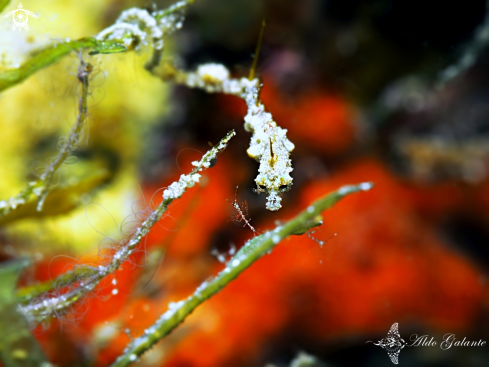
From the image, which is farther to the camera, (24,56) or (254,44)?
(254,44)

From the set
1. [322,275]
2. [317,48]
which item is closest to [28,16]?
[317,48]

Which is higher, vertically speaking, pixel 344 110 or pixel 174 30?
pixel 174 30

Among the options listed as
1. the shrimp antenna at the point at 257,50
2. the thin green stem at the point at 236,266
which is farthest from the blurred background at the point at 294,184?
the thin green stem at the point at 236,266

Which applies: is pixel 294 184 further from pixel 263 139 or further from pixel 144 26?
pixel 144 26

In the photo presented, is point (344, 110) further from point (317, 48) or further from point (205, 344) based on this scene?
point (205, 344)

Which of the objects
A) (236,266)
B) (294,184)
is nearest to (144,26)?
(294,184)

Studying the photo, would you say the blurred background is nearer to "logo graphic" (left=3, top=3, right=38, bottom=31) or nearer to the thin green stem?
"logo graphic" (left=3, top=3, right=38, bottom=31)
